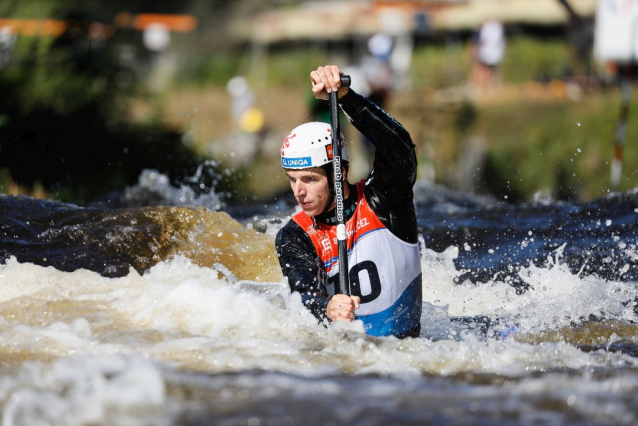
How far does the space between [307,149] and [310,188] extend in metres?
0.25

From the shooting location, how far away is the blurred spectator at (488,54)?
19.7 meters

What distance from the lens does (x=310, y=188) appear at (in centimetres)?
459

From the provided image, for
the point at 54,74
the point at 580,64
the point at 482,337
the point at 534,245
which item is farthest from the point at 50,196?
the point at 580,64

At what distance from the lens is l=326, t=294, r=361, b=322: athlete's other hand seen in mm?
4182

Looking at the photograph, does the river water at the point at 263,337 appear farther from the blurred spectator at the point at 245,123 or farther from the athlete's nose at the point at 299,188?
the blurred spectator at the point at 245,123

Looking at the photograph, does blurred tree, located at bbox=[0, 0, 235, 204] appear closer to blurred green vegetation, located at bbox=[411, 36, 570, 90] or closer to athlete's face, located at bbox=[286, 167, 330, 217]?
athlete's face, located at bbox=[286, 167, 330, 217]

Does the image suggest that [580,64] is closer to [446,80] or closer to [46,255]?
[446,80]

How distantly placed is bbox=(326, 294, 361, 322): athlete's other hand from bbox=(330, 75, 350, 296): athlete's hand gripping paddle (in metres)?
0.19

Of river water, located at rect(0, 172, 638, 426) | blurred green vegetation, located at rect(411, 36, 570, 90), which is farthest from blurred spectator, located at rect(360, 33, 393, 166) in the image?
river water, located at rect(0, 172, 638, 426)

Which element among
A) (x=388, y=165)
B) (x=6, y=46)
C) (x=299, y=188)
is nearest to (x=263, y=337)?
(x=299, y=188)

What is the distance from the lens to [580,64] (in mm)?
19891

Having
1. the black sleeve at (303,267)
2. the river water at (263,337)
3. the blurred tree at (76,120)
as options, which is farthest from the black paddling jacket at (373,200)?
the blurred tree at (76,120)

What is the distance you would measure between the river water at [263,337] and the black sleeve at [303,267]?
0.30 feet

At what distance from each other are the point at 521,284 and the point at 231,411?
4.09m
